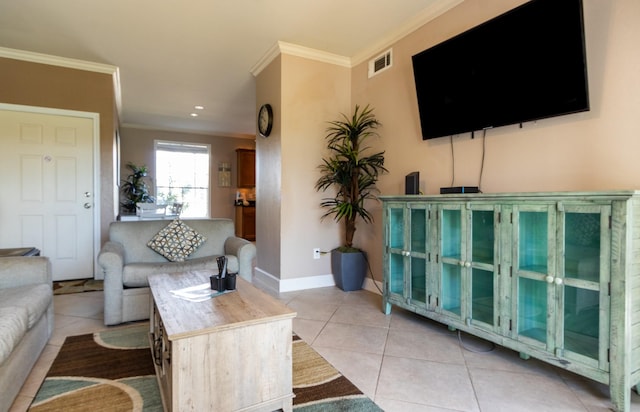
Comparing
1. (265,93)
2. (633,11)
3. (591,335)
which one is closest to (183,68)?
(265,93)

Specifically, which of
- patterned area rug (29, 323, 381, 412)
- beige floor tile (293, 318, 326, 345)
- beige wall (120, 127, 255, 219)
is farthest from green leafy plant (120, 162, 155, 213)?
beige floor tile (293, 318, 326, 345)

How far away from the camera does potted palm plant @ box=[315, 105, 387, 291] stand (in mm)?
3662

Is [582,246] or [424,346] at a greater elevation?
[582,246]

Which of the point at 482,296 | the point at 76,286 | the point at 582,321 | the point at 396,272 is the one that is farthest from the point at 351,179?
the point at 76,286

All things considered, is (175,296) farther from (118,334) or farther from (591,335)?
(591,335)

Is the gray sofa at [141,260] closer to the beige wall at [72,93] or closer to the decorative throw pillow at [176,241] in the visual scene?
the decorative throw pillow at [176,241]

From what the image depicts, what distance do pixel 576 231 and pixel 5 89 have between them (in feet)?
18.3

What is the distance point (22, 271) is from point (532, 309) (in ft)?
10.2

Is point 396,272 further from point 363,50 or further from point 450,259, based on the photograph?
point 363,50

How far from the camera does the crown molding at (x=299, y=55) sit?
3.67 metres

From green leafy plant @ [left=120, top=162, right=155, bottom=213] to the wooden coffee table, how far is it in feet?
19.7

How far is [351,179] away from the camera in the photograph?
372 centimetres

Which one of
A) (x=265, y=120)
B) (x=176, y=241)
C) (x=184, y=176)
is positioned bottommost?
(x=176, y=241)

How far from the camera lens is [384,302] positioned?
295 cm
